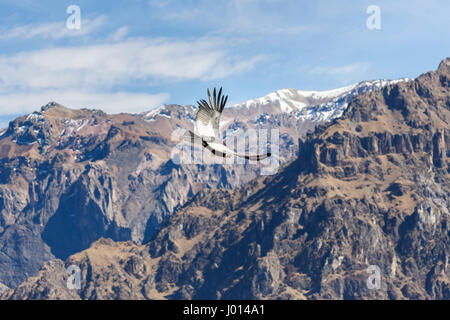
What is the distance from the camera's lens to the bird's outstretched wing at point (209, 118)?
2977 inches

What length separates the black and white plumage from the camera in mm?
74312

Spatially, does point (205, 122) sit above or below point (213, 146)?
above

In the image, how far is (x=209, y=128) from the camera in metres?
76.6

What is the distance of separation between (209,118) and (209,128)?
913 millimetres

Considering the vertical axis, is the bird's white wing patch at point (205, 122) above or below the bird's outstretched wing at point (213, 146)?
above

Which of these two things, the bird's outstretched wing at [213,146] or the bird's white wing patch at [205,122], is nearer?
the bird's outstretched wing at [213,146]

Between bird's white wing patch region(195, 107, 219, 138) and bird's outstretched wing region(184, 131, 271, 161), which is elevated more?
bird's white wing patch region(195, 107, 219, 138)

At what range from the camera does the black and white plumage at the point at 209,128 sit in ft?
244

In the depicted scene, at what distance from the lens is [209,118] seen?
76812 millimetres

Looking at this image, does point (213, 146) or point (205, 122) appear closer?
point (213, 146)
